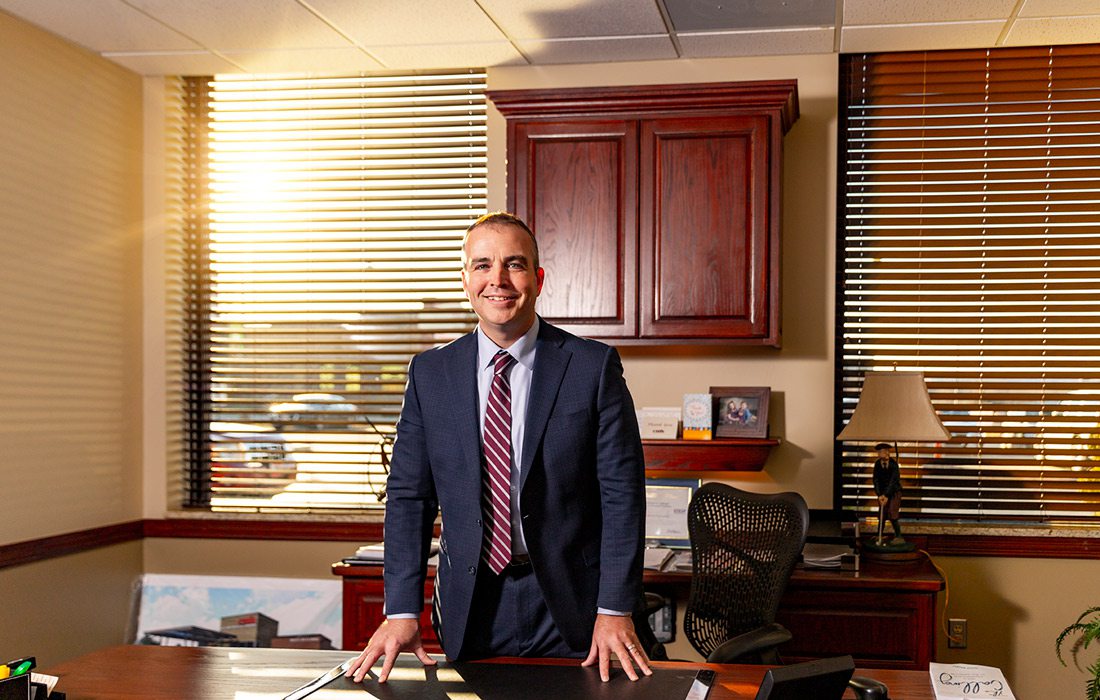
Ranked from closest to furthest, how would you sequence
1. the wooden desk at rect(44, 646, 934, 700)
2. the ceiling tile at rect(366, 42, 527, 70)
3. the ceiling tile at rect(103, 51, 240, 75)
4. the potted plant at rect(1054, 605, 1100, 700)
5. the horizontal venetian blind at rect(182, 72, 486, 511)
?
the wooden desk at rect(44, 646, 934, 700) → the potted plant at rect(1054, 605, 1100, 700) → the ceiling tile at rect(366, 42, 527, 70) → the ceiling tile at rect(103, 51, 240, 75) → the horizontal venetian blind at rect(182, 72, 486, 511)

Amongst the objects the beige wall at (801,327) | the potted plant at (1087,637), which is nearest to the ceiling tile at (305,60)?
the beige wall at (801,327)

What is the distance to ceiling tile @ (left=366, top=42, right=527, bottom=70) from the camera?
13.4 feet

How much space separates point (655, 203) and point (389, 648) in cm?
219

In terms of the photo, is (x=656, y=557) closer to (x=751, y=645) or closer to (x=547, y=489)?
(x=751, y=645)

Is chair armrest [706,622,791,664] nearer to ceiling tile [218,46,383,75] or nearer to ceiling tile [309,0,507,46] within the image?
ceiling tile [309,0,507,46]

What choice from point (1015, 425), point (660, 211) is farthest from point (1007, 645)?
point (660, 211)

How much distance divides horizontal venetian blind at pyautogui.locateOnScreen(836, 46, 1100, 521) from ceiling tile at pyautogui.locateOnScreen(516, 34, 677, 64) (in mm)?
741

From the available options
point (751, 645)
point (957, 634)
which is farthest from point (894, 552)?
point (751, 645)

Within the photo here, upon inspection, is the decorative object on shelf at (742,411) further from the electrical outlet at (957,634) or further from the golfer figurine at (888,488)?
the electrical outlet at (957,634)

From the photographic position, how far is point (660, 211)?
384 cm

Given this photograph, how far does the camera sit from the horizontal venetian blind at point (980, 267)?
404cm

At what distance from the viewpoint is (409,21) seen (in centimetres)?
379

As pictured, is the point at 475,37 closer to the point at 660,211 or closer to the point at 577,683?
the point at 660,211

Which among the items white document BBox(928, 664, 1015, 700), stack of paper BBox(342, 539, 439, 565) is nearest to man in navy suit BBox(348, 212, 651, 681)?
white document BBox(928, 664, 1015, 700)
